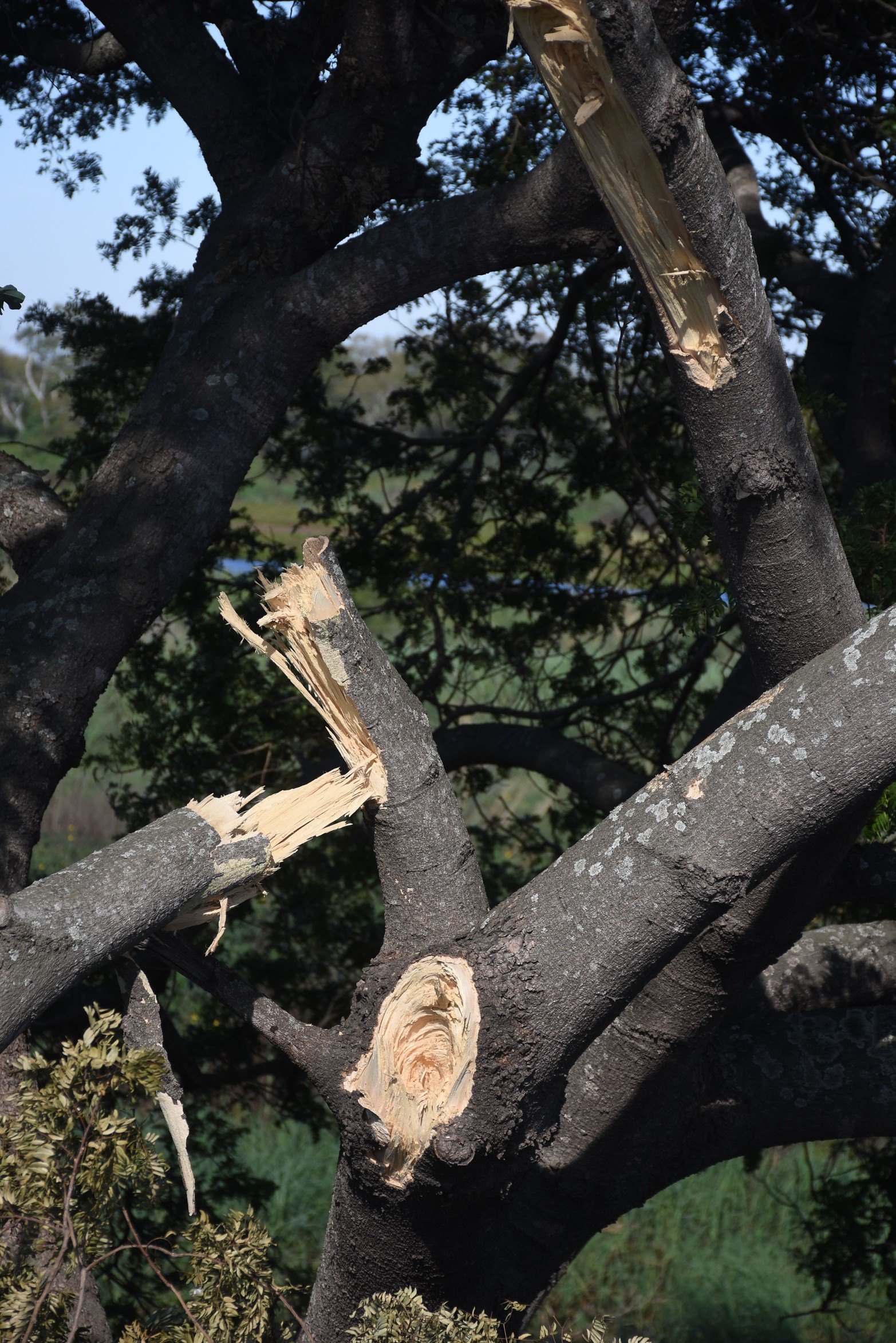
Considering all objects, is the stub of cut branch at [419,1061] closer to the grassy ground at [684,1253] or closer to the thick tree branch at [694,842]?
the thick tree branch at [694,842]

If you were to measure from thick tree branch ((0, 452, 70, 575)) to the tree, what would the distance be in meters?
0.01

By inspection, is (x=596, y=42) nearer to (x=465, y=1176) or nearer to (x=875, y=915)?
(x=465, y=1176)

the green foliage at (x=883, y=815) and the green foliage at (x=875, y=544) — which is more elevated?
the green foliage at (x=875, y=544)

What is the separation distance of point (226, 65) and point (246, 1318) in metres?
3.50

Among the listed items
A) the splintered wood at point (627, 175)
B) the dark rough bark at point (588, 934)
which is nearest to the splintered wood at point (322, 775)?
the dark rough bark at point (588, 934)

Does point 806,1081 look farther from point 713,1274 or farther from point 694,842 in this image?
point 713,1274

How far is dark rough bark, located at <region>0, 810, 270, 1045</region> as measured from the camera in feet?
5.60

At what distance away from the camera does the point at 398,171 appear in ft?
10.9

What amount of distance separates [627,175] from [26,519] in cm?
216

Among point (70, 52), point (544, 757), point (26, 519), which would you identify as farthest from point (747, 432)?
point (70, 52)

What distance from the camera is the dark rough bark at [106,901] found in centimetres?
171

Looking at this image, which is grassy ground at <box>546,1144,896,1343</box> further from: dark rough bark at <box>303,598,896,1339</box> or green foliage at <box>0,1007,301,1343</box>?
green foliage at <box>0,1007,301,1343</box>

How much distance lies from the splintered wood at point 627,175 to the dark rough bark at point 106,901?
123cm

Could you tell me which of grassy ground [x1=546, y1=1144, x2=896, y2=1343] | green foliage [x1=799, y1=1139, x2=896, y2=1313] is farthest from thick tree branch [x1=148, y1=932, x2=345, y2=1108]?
grassy ground [x1=546, y1=1144, x2=896, y2=1343]
